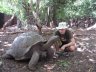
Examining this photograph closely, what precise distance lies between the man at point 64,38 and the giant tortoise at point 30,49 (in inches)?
13.1

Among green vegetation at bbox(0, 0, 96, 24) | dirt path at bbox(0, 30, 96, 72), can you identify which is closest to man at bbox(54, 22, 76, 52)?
dirt path at bbox(0, 30, 96, 72)

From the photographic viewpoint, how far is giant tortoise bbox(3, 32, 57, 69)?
441 centimetres

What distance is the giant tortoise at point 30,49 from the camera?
4.41m

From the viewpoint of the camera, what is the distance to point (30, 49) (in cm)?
450

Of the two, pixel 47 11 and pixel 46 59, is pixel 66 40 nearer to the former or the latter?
pixel 46 59

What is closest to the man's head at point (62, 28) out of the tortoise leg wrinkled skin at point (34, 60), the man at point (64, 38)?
the man at point (64, 38)

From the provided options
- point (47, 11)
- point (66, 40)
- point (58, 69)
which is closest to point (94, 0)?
point (47, 11)

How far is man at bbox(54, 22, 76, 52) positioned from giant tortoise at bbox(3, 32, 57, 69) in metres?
0.33

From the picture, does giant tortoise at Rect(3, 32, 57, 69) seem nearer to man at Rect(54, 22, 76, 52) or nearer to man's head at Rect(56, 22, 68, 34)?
man at Rect(54, 22, 76, 52)

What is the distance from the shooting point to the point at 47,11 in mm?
10859

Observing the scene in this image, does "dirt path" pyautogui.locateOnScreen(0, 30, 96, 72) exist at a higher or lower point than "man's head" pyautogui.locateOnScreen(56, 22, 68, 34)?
lower

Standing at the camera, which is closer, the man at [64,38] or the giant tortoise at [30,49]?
the giant tortoise at [30,49]

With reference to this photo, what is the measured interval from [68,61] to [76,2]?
6.86 meters

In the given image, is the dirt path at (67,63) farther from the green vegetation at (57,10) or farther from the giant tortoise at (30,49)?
the green vegetation at (57,10)
